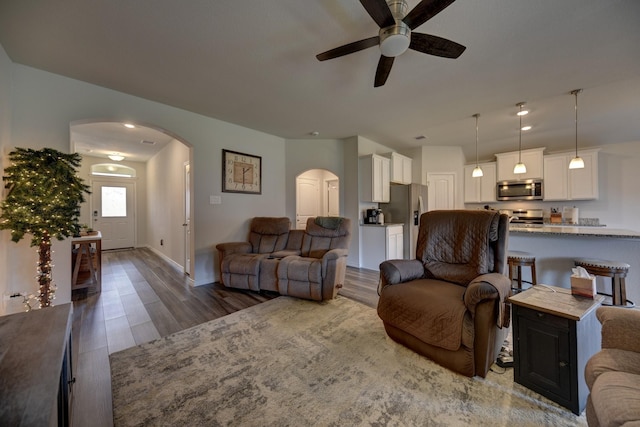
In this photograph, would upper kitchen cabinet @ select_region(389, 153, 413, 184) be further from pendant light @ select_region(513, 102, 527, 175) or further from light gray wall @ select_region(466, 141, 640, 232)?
light gray wall @ select_region(466, 141, 640, 232)

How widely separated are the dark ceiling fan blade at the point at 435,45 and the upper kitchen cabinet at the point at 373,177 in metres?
2.67

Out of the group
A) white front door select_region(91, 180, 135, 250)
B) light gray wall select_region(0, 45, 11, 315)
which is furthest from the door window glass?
light gray wall select_region(0, 45, 11, 315)

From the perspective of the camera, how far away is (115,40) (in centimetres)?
195

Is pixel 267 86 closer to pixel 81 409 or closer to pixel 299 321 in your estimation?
pixel 299 321

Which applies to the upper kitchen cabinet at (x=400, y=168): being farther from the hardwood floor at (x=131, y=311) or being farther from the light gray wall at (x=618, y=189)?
Result: the light gray wall at (x=618, y=189)

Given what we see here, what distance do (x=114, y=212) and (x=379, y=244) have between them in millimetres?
7136

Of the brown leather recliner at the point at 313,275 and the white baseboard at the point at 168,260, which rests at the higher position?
the brown leather recliner at the point at 313,275

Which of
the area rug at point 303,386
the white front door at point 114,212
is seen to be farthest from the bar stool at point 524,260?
the white front door at point 114,212

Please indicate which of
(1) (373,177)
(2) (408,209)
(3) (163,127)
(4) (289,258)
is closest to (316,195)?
(1) (373,177)

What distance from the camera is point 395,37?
5.15 feet

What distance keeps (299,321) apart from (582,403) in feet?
6.69

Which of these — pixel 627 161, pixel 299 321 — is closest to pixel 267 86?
pixel 299 321

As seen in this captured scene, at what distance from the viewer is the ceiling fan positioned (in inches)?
55.5

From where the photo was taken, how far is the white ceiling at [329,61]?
168 cm
